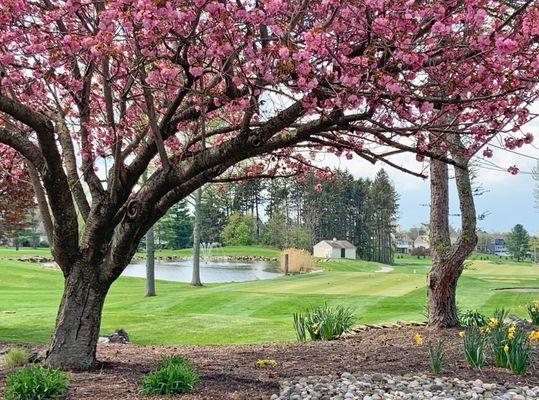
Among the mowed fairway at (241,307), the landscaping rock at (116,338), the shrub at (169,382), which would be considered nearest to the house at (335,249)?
the mowed fairway at (241,307)

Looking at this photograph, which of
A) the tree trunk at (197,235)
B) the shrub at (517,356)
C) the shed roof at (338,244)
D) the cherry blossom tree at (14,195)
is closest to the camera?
the shrub at (517,356)

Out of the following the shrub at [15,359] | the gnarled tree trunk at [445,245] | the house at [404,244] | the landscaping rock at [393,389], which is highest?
the house at [404,244]

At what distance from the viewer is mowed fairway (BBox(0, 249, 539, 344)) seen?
11594 millimetres

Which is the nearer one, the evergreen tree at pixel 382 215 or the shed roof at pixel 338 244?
the shed roof at pixel 338 244

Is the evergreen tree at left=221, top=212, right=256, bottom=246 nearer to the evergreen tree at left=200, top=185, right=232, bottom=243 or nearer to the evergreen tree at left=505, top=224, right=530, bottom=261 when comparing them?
the evergreen tree at left=200, top=185, right=232, bottom=243

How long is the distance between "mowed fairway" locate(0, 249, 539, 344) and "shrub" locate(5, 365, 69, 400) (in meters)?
6.01

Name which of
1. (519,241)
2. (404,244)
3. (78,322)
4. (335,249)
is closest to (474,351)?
(78,322)

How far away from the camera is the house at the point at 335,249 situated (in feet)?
209

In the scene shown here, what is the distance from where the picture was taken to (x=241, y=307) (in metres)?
16.3

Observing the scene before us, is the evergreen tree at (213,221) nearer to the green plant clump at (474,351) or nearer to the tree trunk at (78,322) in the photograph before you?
the tree trunk at (78,322)

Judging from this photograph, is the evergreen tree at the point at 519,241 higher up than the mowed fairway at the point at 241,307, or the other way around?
the evergreen tree at the point at 519,241

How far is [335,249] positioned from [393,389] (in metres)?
59.6

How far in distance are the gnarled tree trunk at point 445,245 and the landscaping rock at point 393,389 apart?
12.4ft

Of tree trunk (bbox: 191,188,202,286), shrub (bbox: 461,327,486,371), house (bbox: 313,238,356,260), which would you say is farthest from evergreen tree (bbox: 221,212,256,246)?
shrub (bbox: 461,327,486,371)
